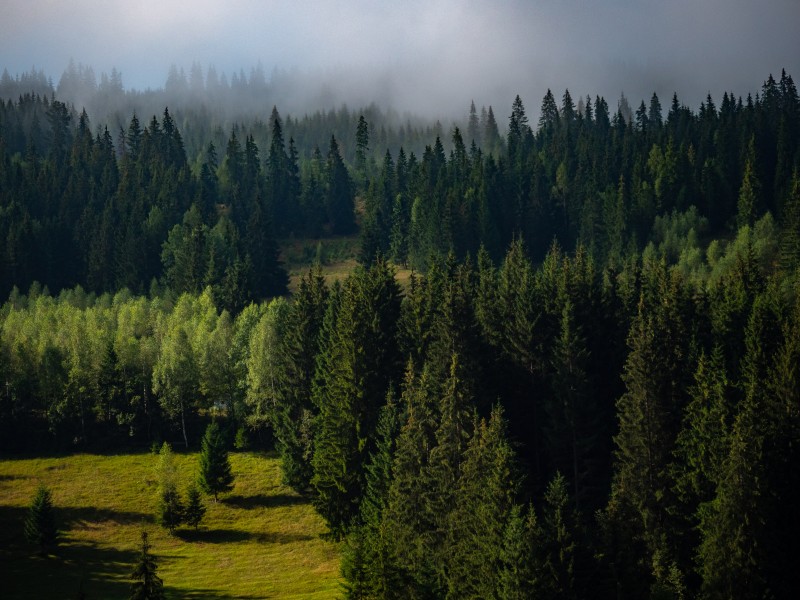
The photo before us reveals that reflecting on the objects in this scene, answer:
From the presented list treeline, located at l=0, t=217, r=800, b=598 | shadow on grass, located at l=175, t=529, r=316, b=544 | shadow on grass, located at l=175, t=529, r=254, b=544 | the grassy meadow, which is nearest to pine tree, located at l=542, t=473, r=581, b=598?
treeline, located at l=0, t=217, r=800, b=598

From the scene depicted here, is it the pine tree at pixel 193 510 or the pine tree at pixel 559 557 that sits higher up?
the pine tree at pixel 559 557

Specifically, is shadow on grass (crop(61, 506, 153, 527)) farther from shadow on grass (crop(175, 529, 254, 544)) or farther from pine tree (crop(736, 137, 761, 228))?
pine tree (crop(736, 137, 761, 228))

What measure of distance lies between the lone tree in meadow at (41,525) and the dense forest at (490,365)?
66.1 feet

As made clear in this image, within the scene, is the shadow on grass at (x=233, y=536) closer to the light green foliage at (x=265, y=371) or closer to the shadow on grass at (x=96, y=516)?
the shadow on grass at (x=96, y=516)

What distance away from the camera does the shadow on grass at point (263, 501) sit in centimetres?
7262

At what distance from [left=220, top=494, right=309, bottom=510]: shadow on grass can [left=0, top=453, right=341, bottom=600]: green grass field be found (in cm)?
9

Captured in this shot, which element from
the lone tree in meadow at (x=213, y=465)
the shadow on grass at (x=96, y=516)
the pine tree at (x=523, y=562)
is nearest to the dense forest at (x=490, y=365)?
the pine tree at (x=523, y=562)

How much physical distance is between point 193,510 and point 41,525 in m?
12.0

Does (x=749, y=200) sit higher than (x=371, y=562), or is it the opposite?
(x=749, y=200)

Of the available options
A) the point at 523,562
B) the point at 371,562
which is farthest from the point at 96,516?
the point at 523,562

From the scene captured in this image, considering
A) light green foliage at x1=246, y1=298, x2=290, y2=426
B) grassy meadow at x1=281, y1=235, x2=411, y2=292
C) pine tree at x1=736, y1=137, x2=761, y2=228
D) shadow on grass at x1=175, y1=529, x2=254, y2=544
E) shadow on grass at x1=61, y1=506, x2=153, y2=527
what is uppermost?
pine tree at x1=736, y1=137, x2=761, y2=228

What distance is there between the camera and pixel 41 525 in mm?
65500

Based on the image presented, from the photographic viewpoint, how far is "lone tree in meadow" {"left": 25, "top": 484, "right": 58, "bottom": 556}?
6544cm

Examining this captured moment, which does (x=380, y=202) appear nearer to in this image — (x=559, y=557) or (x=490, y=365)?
(x=490, y=365)
